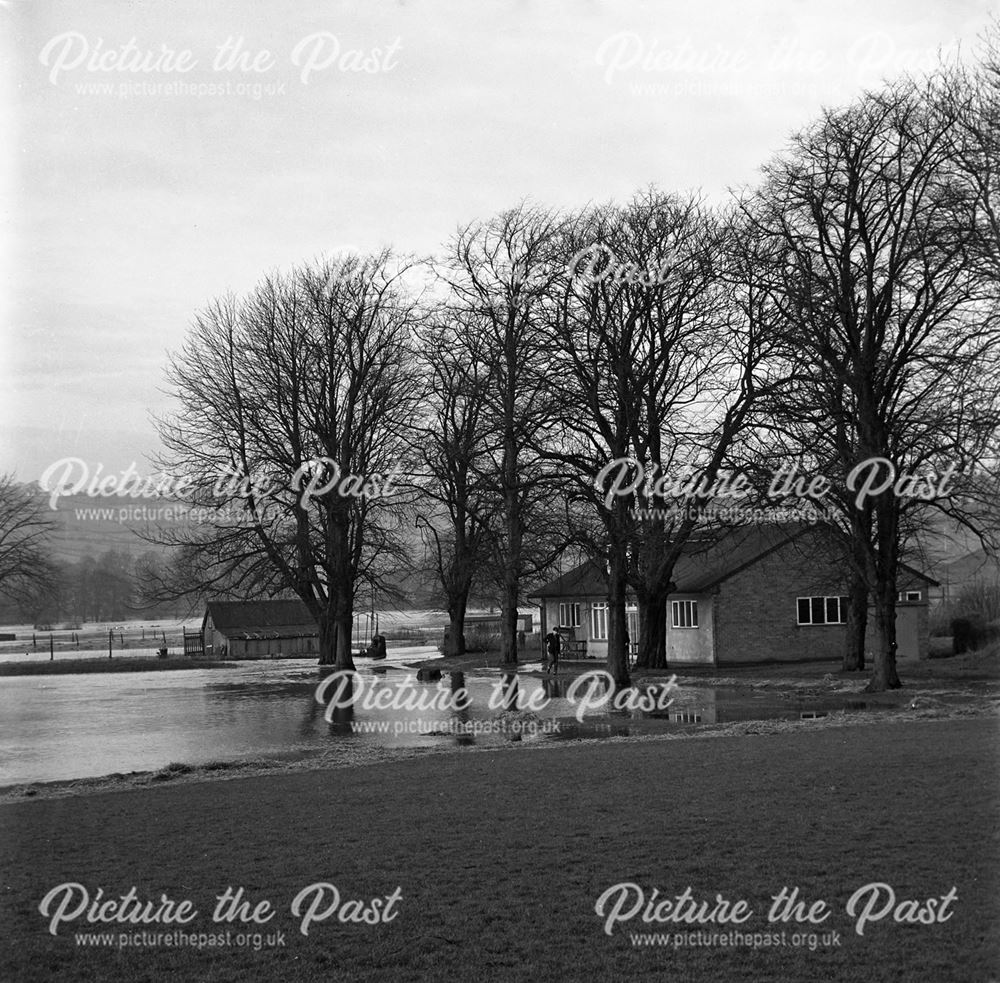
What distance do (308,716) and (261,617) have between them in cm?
6184

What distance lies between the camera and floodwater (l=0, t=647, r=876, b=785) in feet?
75.2

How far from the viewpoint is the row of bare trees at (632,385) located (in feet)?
97.4

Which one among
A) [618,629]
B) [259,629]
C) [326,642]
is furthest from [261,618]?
[618,629]

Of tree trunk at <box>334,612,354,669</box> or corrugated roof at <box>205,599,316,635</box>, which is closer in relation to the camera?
tree trunk at <box>334,612,354,669</box>

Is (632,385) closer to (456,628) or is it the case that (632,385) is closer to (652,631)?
(652,631)

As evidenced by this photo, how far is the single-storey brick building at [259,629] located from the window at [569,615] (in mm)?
24216

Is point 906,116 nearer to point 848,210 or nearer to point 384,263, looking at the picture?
point 848,210

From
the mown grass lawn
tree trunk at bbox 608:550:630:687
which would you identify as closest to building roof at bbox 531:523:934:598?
tree trunk at bbox 608:550:630:687

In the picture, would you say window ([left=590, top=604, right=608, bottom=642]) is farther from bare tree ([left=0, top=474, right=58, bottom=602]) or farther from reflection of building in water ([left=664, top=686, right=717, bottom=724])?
bare tree ([left=0, top=474, right=58, bottom=602])

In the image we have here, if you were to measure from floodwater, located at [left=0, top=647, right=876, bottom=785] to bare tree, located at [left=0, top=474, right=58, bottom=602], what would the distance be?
10.7 metres

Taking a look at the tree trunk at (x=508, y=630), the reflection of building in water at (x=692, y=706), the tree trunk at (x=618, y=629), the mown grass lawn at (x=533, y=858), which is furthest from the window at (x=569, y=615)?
the mown grass lawn at (x=533, y=858)

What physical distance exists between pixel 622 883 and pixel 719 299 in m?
30.6

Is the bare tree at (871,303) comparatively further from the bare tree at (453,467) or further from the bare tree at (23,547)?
the bare tree at (23,547)

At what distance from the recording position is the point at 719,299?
38250 millimetres
